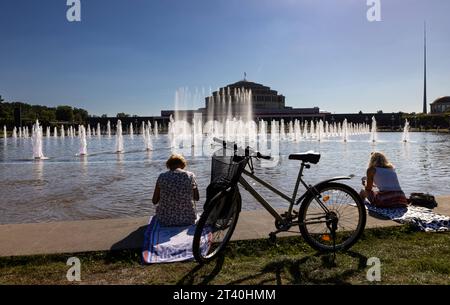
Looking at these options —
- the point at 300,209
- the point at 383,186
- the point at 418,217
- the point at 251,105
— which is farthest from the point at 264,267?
the point at 251,105

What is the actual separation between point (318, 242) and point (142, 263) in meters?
Result: 2.18

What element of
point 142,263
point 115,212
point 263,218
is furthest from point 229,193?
point 115,212

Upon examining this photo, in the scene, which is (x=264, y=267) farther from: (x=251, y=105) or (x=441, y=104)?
(x=441, y=104)

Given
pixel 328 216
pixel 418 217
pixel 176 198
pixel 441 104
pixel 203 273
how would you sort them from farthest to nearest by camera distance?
pixel 441 104, pixel 418 217, pixel 176 198, pixel 328 216, pixel 203 273

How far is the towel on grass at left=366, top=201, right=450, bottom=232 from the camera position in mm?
5801

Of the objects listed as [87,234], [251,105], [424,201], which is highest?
[251,105]

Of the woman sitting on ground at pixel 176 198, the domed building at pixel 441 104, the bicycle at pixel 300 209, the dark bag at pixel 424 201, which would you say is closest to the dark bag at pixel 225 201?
the bicycle at pixel 300 209

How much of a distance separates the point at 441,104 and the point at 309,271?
173m

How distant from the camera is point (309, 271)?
4328mm

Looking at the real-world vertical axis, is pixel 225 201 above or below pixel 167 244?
above

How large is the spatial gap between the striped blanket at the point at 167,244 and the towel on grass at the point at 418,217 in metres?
3.19

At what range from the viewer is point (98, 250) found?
16.0 ft

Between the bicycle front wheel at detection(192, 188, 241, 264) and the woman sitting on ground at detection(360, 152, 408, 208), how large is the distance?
3127 millimetres

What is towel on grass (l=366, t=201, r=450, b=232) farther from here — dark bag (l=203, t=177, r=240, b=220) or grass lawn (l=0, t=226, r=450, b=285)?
dark bag (l=203, t=177, r=240, b=220)
